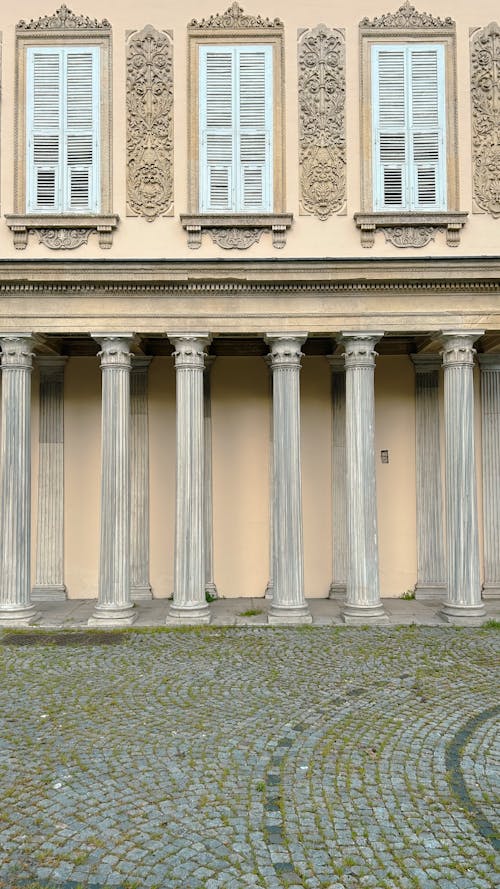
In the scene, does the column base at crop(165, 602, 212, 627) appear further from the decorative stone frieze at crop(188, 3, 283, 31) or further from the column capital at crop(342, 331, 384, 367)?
the decorative stone frieze at crop(188, 3, 283, 31)

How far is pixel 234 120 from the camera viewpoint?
466 inches

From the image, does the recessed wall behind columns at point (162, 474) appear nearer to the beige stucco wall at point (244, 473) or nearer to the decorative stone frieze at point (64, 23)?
the beige stucco wall at point (244, 473)

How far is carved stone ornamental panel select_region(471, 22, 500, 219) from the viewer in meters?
11.7

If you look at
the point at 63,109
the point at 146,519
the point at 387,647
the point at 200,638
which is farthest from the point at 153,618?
the point at 63,109

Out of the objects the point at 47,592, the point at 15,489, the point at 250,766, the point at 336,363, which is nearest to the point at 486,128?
the point at 336,363

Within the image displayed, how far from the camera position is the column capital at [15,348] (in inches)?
441

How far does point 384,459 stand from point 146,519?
17.0ft

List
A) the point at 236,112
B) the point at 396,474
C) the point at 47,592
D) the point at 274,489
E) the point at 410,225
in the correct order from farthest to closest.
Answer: the point at 396,474 → the point at 47,592 → the point at 236,112 → the point at 410,225 → the point at 274,489

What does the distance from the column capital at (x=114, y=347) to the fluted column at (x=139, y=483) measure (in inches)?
81.8

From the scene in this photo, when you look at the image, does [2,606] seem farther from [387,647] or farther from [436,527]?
[436,527]

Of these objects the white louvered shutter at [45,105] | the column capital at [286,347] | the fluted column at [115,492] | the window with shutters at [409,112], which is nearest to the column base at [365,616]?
the fluted column at [115,492]

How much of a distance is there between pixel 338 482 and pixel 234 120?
7.31 meters

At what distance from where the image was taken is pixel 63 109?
11.8 m

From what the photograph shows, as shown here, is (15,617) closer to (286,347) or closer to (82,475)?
(82,475)
